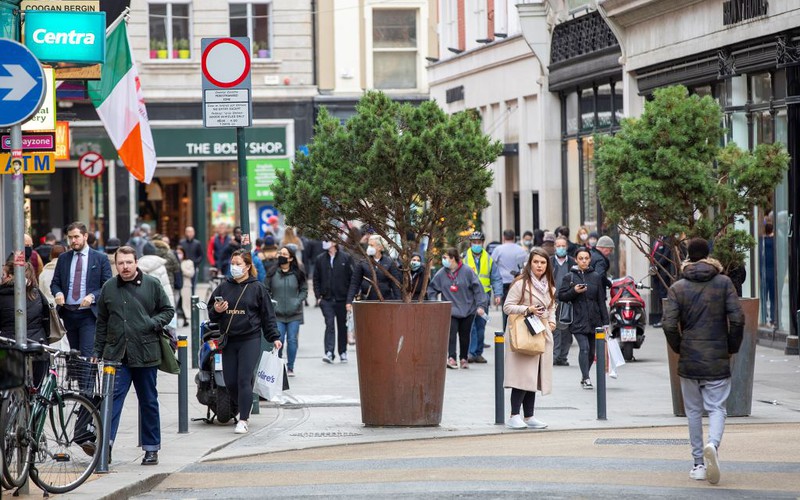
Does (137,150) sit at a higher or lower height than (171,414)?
higher

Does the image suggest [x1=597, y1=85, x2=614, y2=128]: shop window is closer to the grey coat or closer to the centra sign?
the grey coat

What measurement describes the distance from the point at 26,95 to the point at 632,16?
18182 millimetres

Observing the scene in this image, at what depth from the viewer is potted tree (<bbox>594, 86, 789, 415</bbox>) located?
14.5 metres

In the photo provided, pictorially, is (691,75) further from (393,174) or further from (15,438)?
(15,438)

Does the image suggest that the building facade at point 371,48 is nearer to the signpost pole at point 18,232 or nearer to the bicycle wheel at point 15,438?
the signpost pole at point 18,232

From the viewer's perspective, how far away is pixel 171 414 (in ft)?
50.5

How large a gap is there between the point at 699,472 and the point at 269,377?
5.28 m

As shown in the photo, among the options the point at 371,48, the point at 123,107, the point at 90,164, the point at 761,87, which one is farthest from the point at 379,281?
the point at 371,48

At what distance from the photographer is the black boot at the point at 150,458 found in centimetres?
1195

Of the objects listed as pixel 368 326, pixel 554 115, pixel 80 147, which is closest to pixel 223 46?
pixel 368 326

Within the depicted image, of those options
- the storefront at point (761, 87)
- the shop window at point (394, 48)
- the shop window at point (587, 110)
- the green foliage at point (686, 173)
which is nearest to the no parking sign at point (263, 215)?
the shop window at point (394, 48)

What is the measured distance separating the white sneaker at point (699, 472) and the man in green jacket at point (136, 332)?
A: 4207 millimetres

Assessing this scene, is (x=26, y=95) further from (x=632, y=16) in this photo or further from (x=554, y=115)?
(x=554, y=115)

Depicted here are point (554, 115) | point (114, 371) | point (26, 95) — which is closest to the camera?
point (26, 95)
